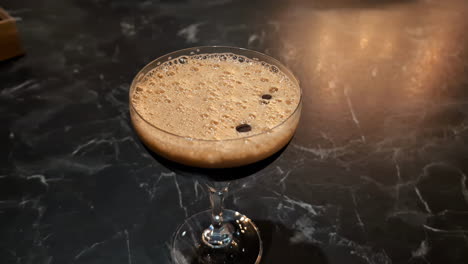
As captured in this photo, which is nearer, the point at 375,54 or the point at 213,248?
the point at 213,248

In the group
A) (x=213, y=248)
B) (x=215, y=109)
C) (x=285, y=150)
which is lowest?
(x=213, y=248)

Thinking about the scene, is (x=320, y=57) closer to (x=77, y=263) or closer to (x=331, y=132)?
(x=331, y=132)

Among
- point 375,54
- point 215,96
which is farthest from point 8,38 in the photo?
point 375,54

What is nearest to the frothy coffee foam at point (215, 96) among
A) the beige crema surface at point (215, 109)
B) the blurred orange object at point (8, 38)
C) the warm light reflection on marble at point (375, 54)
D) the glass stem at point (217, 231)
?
the beige crema surface at point (215, 109)

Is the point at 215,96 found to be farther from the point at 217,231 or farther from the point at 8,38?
the point at 8,38

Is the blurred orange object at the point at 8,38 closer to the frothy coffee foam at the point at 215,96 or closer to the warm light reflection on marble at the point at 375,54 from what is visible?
the frothy coffee foam at the point at 215,96

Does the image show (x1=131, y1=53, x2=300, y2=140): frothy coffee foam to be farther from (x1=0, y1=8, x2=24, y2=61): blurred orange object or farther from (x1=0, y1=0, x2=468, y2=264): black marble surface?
(x1=0, y1=8, x2=24, y2=61): blurred orange object
